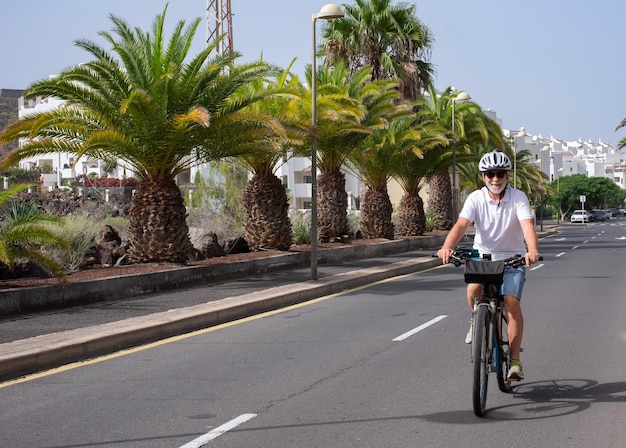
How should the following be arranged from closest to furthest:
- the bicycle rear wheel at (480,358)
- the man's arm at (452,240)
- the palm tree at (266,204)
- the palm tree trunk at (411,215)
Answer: the bicycle rear wheel at (480,358), the man's arm at (452,240), the palm tree at (266,204), the palm tree trunk at (411,215)

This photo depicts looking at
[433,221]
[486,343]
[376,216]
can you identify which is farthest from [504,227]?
[433,221]

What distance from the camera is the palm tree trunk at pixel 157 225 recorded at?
18828 mm

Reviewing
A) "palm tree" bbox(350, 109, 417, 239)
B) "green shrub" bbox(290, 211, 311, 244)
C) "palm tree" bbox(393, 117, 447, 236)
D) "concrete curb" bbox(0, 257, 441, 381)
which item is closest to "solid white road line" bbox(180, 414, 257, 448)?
"concrete curb" bbox(0, 257, 441, 381)

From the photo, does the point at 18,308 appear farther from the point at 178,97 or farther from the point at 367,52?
the point at 367,52

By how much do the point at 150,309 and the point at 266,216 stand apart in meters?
10.7

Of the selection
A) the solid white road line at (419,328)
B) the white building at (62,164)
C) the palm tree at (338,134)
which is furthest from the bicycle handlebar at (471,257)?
the white building at (62,164)

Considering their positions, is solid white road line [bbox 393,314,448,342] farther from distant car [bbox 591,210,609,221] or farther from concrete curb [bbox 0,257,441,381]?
distant car [bbox 591,210,609,221]

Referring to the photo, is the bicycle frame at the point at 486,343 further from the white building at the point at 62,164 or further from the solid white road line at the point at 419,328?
the white building at the point at 62,164

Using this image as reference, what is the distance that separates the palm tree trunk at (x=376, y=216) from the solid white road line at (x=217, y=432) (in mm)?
26478

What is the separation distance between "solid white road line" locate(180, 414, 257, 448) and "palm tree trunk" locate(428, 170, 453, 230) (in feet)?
119

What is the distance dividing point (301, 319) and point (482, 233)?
6.45 metres

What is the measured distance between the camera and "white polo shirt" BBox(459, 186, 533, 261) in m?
7.46

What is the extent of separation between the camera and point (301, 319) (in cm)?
1363

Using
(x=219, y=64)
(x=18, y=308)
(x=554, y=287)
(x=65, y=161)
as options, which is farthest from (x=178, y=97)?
(x=65, y=161)
